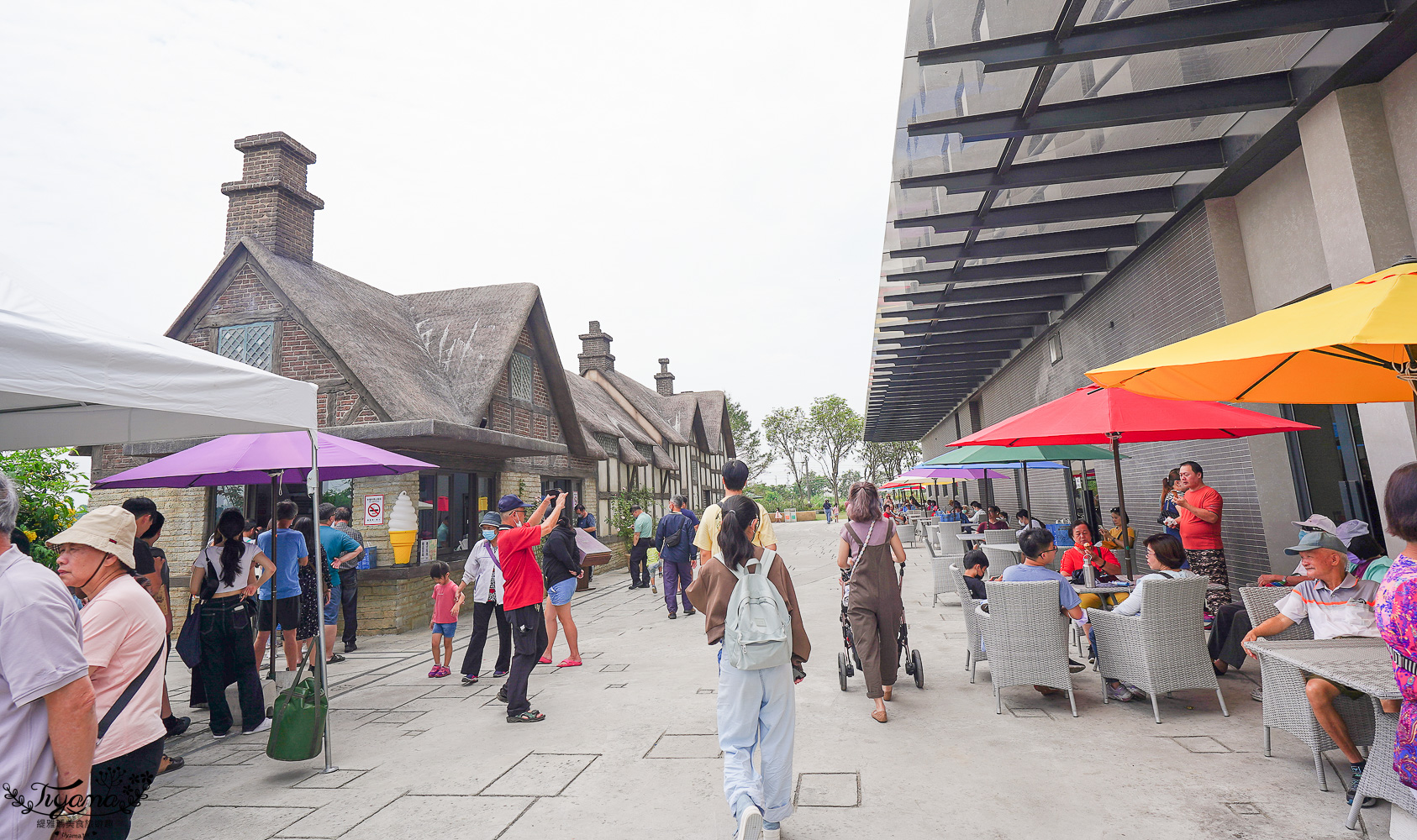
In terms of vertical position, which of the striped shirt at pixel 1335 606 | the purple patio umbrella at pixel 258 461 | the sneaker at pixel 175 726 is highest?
the purple patio umbrella at pixel 258 461

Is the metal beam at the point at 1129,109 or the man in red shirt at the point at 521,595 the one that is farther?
the metal beam at the point at 1129,109

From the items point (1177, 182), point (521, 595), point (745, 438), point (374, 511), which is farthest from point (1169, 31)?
point (745, 438)

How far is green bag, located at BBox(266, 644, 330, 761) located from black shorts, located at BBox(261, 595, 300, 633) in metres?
2.74

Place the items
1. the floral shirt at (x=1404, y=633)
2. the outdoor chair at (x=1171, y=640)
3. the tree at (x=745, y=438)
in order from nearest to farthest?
the floral shirt at (x=1404, y=633), the outdoor chair at (x=1171, y=640), the tree at (x=745, y=438)

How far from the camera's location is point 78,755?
1933 millimetres

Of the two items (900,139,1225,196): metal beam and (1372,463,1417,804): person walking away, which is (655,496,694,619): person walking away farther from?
(1372,463,1417,804): person walking away

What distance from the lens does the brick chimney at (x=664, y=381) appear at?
35.0 meters

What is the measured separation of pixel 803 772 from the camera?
383 centimetres

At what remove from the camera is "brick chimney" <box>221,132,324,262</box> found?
36.7ft

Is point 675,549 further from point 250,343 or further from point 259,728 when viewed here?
point 250,343

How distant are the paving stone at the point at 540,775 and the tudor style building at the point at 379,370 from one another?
225 inches

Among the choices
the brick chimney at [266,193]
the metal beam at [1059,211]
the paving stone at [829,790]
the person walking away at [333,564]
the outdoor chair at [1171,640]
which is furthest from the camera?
the brick chimney at [266,193]

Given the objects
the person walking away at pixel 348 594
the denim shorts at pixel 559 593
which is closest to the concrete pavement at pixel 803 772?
the denim shorts at pixel 559 593

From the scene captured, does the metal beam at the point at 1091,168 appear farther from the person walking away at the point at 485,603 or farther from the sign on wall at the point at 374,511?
the sign on wall at the point at 374,511
